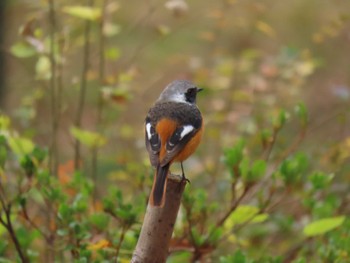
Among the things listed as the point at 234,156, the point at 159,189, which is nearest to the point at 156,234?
the point at 159,189

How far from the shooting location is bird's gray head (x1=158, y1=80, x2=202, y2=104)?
3.95m

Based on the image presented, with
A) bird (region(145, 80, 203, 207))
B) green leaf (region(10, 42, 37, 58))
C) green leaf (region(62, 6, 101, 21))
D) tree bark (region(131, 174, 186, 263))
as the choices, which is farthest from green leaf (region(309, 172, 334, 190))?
green leaf (region(10, 42, 37, 58))

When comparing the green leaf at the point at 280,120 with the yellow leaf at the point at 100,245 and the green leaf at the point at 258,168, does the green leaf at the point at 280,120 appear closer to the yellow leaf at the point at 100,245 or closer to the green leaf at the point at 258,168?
the green leaf at the point at 258,168

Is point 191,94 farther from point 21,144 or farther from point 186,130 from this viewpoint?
point 21,144

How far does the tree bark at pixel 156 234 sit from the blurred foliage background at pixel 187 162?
1.00ft

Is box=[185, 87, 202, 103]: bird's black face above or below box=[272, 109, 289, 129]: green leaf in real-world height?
above

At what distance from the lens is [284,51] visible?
5.04 meters

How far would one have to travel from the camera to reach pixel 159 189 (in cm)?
275

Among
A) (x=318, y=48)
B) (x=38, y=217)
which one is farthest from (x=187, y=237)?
(x=318, y=48)

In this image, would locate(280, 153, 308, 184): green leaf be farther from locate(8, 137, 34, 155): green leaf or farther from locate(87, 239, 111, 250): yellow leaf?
locate(8, 137, 34, 155): green leaf

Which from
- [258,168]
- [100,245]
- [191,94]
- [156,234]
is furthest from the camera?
[191,94]

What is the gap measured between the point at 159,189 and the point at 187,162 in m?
2.82

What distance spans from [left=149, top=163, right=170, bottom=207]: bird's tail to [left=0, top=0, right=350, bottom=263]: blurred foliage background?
8.9 inches

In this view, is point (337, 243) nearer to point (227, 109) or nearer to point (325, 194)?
point (325, 194)
